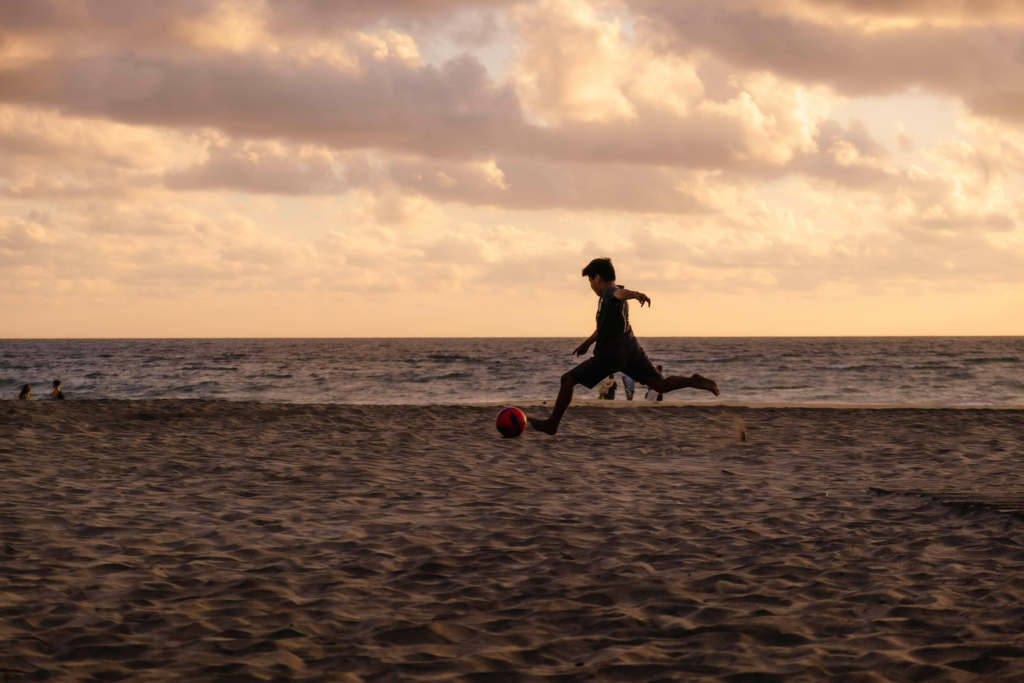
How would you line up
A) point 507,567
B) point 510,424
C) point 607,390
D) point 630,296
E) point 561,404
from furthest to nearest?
point 607,390 < point 510,424 < point 561,404 < point 630,296 < point 507,567

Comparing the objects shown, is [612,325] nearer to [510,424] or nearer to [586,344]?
[586,344]

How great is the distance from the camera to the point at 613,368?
30.1 ft

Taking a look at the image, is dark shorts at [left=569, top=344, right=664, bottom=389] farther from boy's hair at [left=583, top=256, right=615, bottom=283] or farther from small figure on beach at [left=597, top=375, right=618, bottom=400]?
small figure on beach at [left=597, top=375, right=618, bottom=400]

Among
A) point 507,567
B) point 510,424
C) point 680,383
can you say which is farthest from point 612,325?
point 507,567

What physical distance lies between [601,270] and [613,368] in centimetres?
115

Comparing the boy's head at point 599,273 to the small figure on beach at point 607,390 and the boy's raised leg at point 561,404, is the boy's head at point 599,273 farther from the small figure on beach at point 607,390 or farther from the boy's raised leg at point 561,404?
the small figure on beach at point 607,390

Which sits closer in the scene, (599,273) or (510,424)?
(599,273)

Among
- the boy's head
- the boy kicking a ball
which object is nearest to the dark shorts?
the boy kicking a ball

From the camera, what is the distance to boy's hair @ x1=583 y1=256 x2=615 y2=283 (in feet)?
30.1

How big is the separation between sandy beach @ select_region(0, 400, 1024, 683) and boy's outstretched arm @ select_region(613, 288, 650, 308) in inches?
73.1

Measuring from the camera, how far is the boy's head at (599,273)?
9164mm

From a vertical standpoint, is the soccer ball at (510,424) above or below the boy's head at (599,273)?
below

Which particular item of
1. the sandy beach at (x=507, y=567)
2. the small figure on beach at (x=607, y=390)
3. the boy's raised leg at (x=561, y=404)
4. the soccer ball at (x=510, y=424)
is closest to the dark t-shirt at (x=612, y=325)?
the boy's raised leg at (x=561, y=404)

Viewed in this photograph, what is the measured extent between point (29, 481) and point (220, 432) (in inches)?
176
